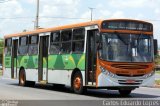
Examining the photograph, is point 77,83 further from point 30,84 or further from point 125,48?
point 30,84

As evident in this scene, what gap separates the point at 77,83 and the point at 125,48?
303 centimetres

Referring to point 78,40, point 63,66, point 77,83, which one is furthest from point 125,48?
point 63,66

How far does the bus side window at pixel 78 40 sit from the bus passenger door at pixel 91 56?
547mm

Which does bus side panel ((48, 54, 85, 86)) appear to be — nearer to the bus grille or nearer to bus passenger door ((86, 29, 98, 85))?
bus passenger door ((86, 29, 98, 85))

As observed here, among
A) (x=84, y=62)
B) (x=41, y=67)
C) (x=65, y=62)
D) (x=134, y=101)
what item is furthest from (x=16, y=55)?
(x=134, y=101)

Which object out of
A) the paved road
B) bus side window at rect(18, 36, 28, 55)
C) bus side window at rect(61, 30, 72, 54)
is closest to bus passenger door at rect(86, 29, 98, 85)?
the paved road

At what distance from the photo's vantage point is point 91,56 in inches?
854

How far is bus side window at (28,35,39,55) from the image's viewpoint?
2816 cm

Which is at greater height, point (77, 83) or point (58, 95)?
point (77, 83)

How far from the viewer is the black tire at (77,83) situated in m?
22.3

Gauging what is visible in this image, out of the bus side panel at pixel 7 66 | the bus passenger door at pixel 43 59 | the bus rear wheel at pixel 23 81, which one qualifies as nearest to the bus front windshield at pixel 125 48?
the bus passenger door at pixel 43 59

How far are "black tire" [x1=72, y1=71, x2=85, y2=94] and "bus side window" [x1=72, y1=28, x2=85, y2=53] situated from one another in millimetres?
1069

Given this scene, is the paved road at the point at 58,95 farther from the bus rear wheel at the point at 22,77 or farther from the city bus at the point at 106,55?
the bus rear wheel at the point at 22,77

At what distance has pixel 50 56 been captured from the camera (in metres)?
26.2
